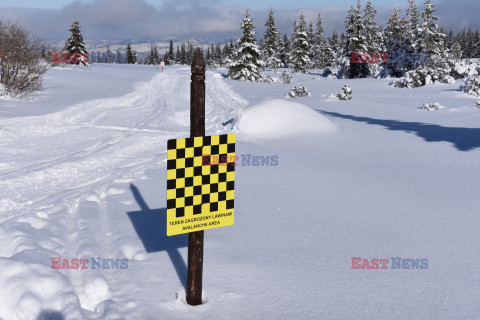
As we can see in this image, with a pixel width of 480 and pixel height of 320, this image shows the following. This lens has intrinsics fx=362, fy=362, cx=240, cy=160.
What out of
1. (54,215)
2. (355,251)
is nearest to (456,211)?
(355,251)

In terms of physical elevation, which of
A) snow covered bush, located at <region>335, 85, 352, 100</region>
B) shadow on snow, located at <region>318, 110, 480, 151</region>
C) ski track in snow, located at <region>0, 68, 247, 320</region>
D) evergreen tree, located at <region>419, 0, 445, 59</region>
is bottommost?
ski track in snow, located at <region>0, 68, 247, 320</region>

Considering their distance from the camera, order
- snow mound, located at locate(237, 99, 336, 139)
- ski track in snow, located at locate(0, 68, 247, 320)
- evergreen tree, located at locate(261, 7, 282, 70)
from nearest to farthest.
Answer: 1. ski track in snow, located at locate(0, 68, 247, 320)
2. snow mound, located at locate(237, 99, 336, 139)
3. evergreen tree, located at locate(261, 7, 282, 70)

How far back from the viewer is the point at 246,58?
36.0 metres

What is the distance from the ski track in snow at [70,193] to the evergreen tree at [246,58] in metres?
22.4

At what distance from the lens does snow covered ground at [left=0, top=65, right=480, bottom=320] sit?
3111 millimetres

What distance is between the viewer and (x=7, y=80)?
14750mm

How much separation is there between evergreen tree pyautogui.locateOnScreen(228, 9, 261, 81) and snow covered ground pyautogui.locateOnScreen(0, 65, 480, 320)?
26.0 m

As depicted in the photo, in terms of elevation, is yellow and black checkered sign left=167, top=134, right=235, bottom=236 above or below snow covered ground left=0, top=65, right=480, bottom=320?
above

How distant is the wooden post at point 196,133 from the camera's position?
2781mm

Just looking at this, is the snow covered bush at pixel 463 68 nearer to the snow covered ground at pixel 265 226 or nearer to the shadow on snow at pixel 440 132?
the shadow on snow at pixel 440 132

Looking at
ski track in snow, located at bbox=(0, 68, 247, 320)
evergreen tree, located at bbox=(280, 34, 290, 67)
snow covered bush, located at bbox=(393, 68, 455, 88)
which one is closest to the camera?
ski track in snow, located at bbox=(0, 68, 247, 320)

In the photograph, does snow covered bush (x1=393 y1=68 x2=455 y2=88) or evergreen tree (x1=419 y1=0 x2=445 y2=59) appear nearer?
snow covered bush (x1=393 y1=68 x2=455 y2=88)

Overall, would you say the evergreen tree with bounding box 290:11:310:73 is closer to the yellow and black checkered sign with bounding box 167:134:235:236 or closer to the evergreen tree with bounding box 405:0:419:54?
the evergreen tree with bounding box 405:0:419:54

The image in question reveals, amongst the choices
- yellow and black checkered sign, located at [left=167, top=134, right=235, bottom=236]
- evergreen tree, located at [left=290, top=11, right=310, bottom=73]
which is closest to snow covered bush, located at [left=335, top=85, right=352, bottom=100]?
yellow and black checkered sign, located at [left=167, top=134, right=235, bottom=236]
